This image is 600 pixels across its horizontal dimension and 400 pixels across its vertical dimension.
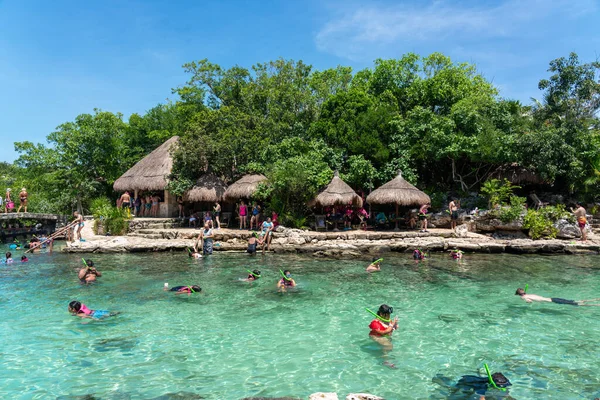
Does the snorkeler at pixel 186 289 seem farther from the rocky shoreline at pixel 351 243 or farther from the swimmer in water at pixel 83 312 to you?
the rocky shoreline at pixel 351 243

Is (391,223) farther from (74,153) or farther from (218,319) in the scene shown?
(74,153)

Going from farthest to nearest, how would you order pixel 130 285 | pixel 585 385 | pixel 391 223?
pixel 391 223, pixel 130 285, pixel 585 385

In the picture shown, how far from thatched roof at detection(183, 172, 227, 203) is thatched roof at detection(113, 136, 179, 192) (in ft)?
6.88

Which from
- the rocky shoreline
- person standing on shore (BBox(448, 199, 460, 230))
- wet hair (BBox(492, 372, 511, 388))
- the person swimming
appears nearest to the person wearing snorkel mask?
wet hair (BBox(492, 372, 511, 388))

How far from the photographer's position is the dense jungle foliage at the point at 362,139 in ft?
63.2

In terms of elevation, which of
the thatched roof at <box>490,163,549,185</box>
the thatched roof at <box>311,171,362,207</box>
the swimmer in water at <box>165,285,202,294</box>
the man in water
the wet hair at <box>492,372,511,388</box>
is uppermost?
the thatched roof at <box>490,163,549,185</box>

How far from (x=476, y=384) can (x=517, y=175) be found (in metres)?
18.0

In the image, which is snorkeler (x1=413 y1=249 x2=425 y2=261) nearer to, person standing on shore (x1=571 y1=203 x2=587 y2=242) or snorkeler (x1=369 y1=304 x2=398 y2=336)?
person standing on shore (x1=571 y1=203 x2=587 y2=242)

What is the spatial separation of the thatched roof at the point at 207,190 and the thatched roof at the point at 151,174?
210cm

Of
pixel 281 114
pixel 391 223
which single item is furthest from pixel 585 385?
pixel 281 114

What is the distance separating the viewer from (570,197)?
20.5 m

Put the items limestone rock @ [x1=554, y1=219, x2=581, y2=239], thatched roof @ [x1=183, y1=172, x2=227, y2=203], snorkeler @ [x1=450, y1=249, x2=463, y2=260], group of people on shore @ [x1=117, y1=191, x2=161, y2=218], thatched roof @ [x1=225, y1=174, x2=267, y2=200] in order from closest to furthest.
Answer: snorkeler @ [x1=450, y1=249, x2=463, y2=260] → limestone rock @ [x1=554, y1=219, x2=581, y2=239] → thatched roof @ [x1=225, y1=174, x2=267, y2=200] → thatched roof @ [x1=183, y1=172, x2=227, y2=203] → group of people on shore @ [x1=117, y1=191, x2=161, y2=218]

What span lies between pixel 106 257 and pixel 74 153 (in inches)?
480

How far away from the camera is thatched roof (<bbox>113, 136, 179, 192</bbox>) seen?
21.6 m
